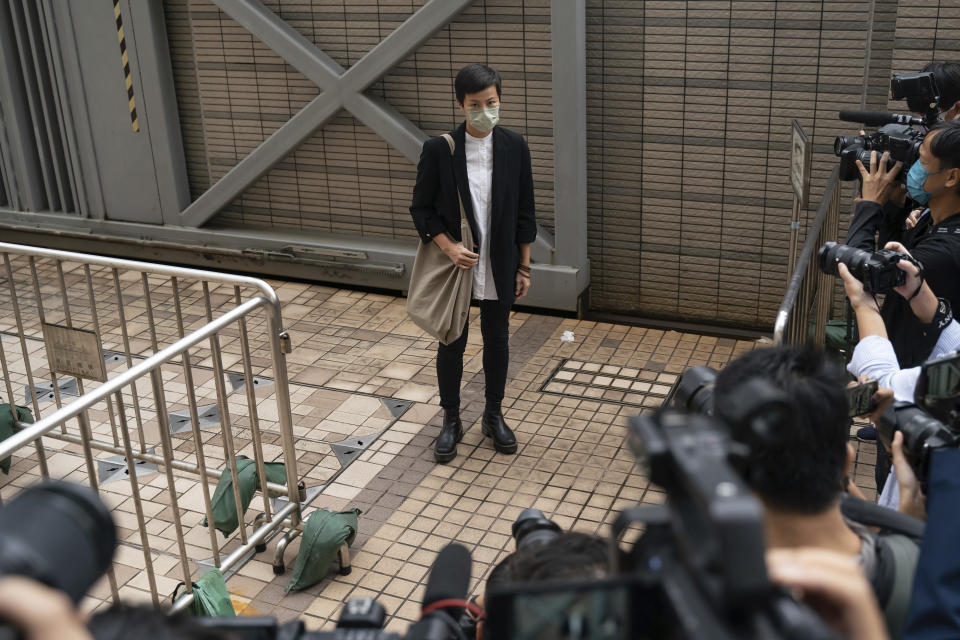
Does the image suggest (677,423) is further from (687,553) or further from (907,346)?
(907,346)

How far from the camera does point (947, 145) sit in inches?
133

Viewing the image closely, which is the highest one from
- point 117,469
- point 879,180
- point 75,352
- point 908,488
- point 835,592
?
point 835,592

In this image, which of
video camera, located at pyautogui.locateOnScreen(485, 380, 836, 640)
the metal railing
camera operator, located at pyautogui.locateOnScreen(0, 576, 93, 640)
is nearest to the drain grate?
the metal railing

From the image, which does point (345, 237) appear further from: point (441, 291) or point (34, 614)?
point (34, 614)

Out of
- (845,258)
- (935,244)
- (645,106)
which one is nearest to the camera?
(845,258)

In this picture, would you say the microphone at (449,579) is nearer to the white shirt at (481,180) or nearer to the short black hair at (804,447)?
the short black hair at (804,447)

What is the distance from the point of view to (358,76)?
21.0 feet

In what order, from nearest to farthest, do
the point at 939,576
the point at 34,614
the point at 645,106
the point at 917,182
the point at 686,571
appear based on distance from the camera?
the point at 34,614 < the point at 686,571 < the point at 939,576 < the point at 917,182 < the point at 645,106

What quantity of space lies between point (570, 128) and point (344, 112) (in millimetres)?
1712

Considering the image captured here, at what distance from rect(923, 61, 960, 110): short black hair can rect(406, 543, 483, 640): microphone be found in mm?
3494

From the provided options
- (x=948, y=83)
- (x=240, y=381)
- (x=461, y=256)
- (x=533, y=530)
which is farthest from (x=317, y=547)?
(x=948, y=83)

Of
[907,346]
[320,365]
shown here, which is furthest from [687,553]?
[320,365]

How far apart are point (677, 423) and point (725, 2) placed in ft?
15.7

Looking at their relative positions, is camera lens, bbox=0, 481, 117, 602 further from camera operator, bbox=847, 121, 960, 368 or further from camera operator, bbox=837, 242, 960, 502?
camera operator, bbox=847, 121, 960, 368
